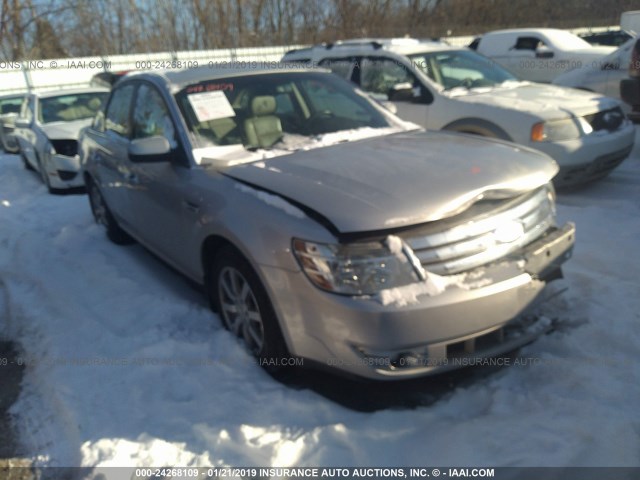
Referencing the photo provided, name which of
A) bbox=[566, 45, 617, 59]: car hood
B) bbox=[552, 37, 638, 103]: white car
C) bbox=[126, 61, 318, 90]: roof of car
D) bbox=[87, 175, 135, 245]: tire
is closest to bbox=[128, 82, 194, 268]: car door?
A: bbox=[126, 61, 318, 90]: roof of car

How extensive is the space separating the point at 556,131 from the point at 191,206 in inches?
151

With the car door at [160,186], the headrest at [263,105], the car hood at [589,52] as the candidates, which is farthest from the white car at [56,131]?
the car hood at [589,52]

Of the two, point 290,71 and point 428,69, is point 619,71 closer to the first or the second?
point 428,69

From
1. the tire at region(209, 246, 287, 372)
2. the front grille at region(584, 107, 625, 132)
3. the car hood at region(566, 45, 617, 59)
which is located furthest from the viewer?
the car hood at region(566, 45, 617, 59)

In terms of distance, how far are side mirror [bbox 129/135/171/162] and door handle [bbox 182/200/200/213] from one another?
0.35m

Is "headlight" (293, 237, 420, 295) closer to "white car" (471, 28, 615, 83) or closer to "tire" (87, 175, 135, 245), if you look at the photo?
"tire" (87, 175, 135, 245)

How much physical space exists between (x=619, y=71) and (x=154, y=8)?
19.9 meters

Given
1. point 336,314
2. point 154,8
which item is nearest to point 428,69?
point 336,314

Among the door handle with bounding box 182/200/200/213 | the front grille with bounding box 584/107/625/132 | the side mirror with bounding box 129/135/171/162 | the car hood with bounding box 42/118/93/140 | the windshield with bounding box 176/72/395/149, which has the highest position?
the windshield with bounding box 176/72/395/149

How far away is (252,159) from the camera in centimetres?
332

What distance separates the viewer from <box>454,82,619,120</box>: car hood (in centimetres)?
547

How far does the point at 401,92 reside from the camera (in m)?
6.18

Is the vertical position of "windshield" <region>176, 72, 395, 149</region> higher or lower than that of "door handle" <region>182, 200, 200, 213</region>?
higher

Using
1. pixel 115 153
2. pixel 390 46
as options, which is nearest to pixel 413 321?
pixel 115 153
